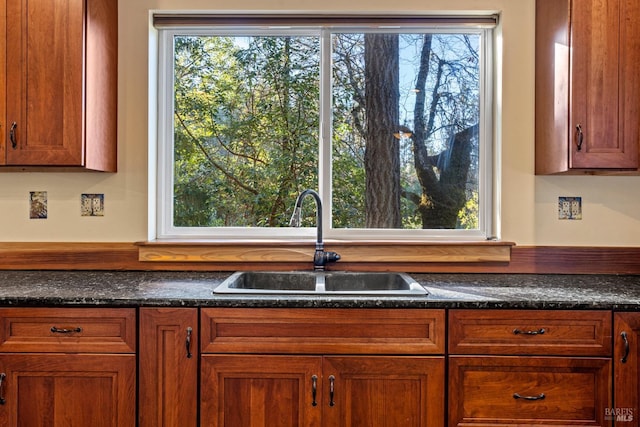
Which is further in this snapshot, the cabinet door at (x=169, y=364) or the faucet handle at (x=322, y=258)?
the faucet handle at (x=322, y=258)

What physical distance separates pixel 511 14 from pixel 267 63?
1154 mm

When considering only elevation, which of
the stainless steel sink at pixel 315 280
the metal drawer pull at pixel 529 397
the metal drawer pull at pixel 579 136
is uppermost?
the metal drawer pull at pixel 579 136

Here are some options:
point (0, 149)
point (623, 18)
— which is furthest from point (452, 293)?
point (0, 149)

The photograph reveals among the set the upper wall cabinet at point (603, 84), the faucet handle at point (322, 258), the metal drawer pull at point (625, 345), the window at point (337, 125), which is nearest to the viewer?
the metal drawer pull at point (625, 345)

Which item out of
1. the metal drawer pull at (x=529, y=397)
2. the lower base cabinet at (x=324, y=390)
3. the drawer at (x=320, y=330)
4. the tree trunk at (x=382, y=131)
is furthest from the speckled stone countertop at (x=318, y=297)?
the tree trunk at (x=382, y=131)

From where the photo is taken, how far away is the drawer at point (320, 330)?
1519mm

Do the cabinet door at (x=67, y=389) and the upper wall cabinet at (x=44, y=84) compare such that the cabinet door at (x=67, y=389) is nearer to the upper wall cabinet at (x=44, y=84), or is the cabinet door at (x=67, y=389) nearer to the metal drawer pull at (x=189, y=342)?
the metal drawer pull at (x=189, y=342)

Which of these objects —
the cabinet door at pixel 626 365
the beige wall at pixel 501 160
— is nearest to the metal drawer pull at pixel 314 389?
the cabinet door at pixel 626 365

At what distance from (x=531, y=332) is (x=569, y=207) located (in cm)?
85

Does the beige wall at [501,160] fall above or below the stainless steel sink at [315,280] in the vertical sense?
above

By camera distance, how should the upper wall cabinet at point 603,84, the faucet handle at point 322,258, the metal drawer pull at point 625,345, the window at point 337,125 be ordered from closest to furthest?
the metal drawer pull at point 625,345 → the upper wall cabinet at point 603,84 → the faucet handle at point 322,258 → the window at point 337,125

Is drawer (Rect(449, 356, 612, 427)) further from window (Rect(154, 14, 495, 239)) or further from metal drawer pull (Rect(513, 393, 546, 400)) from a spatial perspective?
window (Rect(154, 14, 495, 239))

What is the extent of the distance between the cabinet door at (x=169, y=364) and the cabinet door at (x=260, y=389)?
5 centimetres

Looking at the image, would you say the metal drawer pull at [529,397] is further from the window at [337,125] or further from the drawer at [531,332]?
the window at [337,125]
